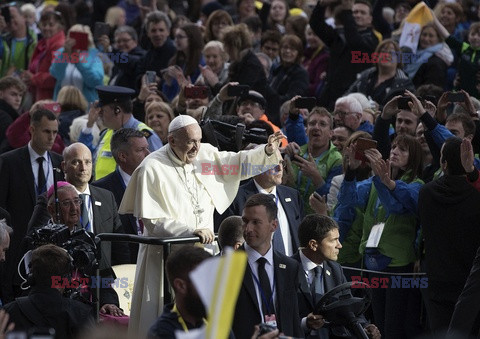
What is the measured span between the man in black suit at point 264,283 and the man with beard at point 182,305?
1370 mm

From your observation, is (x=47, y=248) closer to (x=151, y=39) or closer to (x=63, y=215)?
(x=63, y=215)

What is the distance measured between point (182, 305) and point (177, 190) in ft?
8.78

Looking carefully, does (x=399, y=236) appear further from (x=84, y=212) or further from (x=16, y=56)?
(x=16, y=56)

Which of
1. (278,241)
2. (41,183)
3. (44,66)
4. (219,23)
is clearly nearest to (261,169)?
(278,241)

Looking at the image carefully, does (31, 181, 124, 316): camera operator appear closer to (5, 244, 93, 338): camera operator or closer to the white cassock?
the white cassock

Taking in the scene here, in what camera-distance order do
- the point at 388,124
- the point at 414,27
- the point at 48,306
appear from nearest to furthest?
the point at 48,306
the point at 388,124
the point at 414,27

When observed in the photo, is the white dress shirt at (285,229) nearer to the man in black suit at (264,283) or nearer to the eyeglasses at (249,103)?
the man in black suit at (264,283)

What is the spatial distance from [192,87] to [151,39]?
12.2 ft

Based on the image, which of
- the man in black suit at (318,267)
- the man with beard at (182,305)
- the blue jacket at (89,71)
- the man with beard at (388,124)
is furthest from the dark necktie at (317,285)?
the blue jacket at (89,71)

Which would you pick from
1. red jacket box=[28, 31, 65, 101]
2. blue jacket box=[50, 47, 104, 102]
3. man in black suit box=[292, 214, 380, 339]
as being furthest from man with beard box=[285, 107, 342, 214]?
red jacket box=[28, 31, 65, 101]

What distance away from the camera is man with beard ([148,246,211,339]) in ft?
21.1

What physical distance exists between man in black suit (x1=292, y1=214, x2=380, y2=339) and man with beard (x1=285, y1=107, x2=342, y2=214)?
2437 mm

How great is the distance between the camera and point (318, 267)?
8.73 meters

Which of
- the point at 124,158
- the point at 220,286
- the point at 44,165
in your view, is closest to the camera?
the point at 220,286
